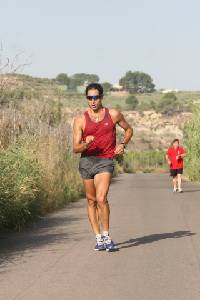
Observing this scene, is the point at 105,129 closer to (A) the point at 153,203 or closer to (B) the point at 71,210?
(B) the point at 71,210

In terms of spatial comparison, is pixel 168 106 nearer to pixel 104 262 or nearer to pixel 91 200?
pixel 91 200

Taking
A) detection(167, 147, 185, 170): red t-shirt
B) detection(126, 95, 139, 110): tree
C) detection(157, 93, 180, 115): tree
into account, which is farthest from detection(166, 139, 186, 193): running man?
detection(126, 95, 139, 110): tree

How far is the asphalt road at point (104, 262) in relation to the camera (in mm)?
7609

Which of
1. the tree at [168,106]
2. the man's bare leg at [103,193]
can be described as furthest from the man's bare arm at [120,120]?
the tree at [168,106]

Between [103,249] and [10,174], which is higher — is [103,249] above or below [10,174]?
below

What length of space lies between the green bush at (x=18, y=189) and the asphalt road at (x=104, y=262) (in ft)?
1.10

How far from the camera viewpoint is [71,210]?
17.8 metres

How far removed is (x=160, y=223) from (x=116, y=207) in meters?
4.43

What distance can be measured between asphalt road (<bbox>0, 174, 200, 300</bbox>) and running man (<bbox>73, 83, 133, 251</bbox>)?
56 cm

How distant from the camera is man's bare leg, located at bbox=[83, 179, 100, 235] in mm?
10539

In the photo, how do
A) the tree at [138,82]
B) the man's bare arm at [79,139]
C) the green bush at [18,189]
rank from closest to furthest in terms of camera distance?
the man's bare arm at [79,139], the green bush at [18,189], the tree at [138,82]

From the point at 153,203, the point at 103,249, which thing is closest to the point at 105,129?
the point at 103,249

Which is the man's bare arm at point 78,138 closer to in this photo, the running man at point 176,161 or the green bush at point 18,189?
the green bush at point 18,189

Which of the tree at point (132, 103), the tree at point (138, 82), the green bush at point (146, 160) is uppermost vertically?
the tree at point (138, 82)
